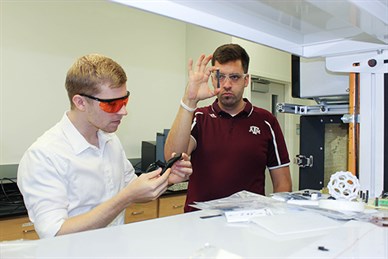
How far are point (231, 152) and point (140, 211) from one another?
4.71ft

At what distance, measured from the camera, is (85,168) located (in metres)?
1.20

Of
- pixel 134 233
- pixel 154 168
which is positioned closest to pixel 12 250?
pixel 134 233

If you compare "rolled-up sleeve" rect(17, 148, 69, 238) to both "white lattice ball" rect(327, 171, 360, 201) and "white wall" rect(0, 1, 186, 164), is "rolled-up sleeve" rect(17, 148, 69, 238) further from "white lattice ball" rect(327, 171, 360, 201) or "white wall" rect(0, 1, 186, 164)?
"white wall" rect(0, 1, 186, 164)

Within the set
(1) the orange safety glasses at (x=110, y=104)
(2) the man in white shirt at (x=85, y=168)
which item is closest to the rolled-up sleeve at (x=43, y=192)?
(2) the man in white shirt at (x=85, y=168)

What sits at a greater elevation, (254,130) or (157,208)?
(254,130)

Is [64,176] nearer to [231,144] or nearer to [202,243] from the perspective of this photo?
[202,243]

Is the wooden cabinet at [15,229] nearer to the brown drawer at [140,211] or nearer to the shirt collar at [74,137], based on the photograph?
the brown drawer at [140,211]

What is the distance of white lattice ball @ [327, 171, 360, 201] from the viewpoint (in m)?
1.02

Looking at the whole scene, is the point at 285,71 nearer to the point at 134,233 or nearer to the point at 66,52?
the point at 66,52

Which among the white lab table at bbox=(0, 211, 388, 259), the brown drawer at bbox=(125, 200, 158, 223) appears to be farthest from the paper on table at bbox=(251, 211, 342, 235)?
the brown drawer at bbox=(125, 200, 158, 223)

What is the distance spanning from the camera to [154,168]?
1.26m

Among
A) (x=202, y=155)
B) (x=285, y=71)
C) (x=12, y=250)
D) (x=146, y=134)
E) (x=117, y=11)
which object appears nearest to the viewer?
(x=12, y=250)

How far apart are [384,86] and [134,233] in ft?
3.38

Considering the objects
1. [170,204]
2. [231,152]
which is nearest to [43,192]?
[231,152]
